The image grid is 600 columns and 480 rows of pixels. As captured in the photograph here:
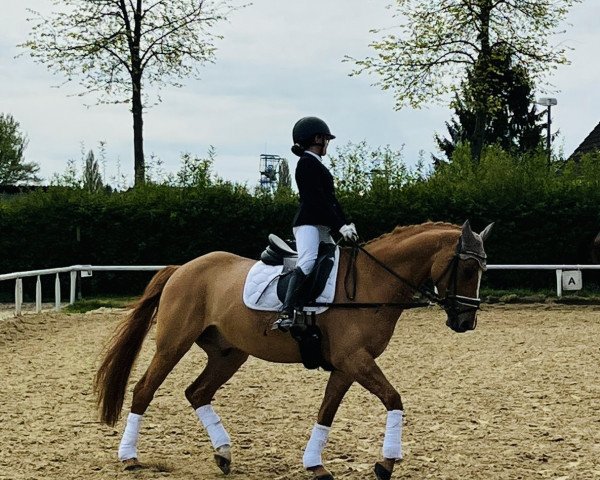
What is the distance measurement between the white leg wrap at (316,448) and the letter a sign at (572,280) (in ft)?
45.1

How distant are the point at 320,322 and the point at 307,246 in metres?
0.52

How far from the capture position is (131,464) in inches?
248

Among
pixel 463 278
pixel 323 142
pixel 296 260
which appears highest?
pixel 323 142

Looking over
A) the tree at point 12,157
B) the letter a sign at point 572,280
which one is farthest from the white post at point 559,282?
the tree at point 12,157

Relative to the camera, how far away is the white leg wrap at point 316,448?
19.6 ft

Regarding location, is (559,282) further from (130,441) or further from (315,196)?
(130,441)

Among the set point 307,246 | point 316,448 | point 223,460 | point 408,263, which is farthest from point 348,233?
point 223,460

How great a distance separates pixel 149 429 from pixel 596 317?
1090 centimetres

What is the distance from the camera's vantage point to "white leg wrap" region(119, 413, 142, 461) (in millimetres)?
6363

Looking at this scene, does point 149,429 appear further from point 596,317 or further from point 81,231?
point 81,231

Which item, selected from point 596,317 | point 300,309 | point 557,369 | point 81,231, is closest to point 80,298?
point 81,231

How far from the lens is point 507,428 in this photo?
299 inches

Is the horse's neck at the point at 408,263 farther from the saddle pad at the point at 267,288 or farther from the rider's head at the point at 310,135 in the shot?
the rider's head at the point at 310,135

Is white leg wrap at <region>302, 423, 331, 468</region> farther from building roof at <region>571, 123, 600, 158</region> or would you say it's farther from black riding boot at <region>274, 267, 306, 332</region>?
building roof at <region>571, 123, 600, 158</region>
